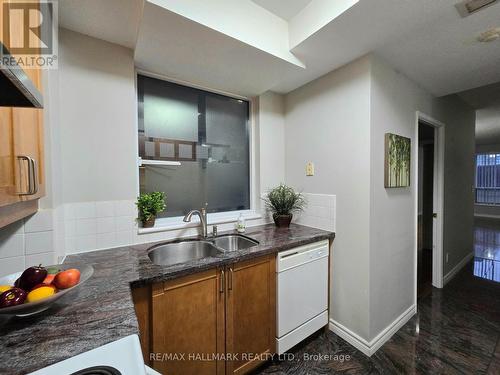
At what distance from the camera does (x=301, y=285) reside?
1.74 m

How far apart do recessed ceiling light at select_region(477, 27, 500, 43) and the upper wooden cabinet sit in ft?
8.35

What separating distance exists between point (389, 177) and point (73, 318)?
2.18m

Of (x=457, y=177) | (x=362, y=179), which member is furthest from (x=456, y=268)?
(x=362, y=179)

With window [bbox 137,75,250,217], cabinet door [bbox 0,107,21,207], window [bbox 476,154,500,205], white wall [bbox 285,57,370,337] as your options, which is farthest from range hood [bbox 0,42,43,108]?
window [bbox 476,154,500,205]

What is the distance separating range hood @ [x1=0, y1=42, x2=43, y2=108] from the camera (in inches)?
16.5

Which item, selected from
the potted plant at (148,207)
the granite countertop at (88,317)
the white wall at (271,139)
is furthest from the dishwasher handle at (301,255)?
the potted plant at (148,207)

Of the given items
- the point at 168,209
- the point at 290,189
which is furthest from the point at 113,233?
the point at 290,189

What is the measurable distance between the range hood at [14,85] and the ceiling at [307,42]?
0.85 m

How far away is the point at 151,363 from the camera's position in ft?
3.84

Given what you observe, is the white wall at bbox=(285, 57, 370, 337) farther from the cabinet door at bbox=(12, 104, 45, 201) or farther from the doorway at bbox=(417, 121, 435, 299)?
the doorway at bbox=(417, 121, 435, 299)

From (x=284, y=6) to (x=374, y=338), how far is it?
8.74 feet

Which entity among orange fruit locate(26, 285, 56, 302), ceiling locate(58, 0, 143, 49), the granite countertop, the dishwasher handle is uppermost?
ceiling locate(58, 0, 143, 49)

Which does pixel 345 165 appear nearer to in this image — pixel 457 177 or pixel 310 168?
pixel 310 168

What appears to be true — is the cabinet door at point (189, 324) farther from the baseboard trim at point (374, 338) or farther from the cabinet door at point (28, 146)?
the baseboard trim at point (374, 338)
